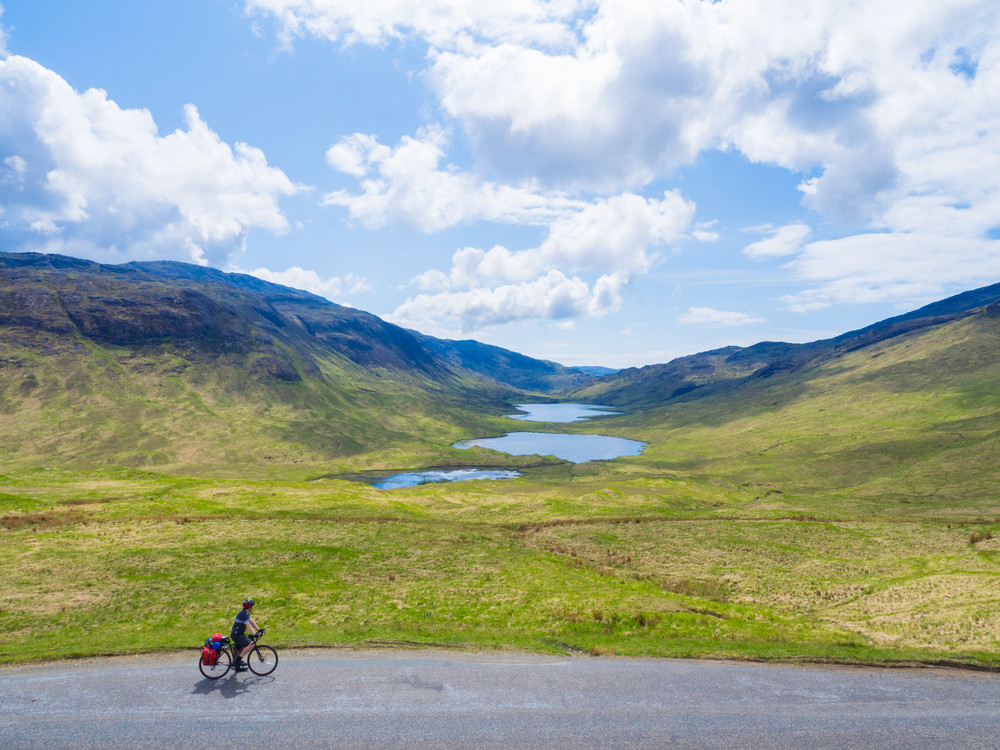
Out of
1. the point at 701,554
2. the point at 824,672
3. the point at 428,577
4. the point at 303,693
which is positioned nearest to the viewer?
the point at 303,693

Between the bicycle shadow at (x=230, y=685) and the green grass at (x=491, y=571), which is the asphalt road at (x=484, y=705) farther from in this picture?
the green grass at (x=491, y=571)

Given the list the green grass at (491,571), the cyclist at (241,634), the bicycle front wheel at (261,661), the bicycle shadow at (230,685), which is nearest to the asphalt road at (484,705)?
the bicycle shadow at (230,685)

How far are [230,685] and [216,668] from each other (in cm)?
201

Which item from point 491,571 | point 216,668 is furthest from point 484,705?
point 491,571

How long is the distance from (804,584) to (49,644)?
197 ft

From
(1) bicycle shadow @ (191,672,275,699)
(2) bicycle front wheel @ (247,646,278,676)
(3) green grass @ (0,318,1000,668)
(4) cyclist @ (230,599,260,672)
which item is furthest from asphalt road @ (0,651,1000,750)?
(3) green grass @ (0,318,1000,668)

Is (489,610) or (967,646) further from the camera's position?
(489,610)

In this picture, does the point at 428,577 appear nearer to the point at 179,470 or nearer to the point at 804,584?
the point at 804,584

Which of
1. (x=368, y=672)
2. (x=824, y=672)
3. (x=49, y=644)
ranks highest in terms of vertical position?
(x=49, y=644)

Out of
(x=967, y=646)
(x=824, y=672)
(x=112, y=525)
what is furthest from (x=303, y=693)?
(x=112, y=525)

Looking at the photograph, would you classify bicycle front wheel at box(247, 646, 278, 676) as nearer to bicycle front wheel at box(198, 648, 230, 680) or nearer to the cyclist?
the cyclist

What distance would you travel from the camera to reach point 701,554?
59.4 m

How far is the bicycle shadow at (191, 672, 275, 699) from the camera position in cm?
2266

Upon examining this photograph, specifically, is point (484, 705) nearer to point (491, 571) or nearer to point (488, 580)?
point (488, 580)
